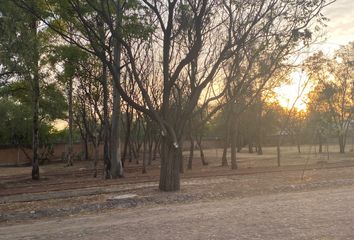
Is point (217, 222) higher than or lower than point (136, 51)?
lower

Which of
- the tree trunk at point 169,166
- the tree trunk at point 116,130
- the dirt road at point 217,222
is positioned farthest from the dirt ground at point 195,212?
the tree trunk at point 116,130

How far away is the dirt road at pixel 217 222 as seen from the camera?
8.82 meters

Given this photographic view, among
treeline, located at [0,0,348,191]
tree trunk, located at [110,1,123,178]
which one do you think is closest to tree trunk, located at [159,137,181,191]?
treeline, located at [0,0,348,191]

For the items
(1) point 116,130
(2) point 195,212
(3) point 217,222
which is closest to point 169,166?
(2) point 195,212

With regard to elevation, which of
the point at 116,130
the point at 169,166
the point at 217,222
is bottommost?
the point at 217,222

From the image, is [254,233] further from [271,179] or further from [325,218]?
[271,179]

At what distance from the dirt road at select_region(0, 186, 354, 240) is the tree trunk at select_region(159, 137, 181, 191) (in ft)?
9.78

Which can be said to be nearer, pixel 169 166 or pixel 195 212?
pixel 195 212

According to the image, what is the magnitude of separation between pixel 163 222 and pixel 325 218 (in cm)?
371

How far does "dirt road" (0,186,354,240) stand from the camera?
8.82m

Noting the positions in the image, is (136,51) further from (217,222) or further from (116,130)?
(217,222)

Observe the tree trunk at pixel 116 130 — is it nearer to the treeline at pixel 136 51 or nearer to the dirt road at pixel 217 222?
the treeline at pixel 136 51

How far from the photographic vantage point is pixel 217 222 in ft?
33.0

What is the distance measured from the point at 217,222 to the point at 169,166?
6750mm
